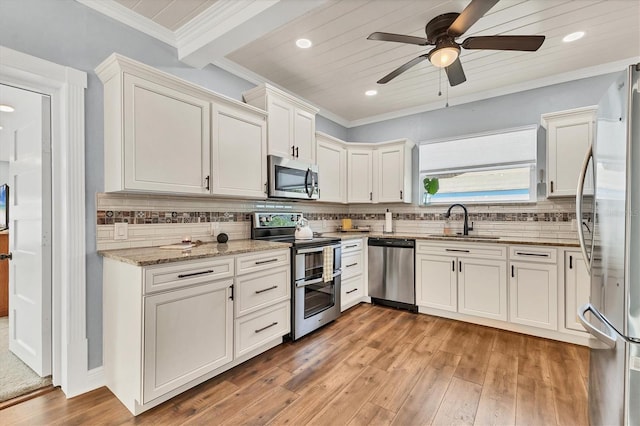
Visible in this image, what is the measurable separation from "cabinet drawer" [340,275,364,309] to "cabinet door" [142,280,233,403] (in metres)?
1.58

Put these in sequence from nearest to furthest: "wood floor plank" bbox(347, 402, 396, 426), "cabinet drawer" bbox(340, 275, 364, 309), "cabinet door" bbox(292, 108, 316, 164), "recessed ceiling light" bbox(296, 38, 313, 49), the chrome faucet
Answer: "wood floor plank" bbox(347, 402, 396, 426), "recessed ceiling light" bbox(296, 38, 313, 49), "cabinet door" bbox(292, 108, 316, 164), "cabinet drawer" bbox(340, 275, 364, 309), the chrome faucet

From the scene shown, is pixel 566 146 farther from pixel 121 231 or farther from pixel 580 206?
pixel 121 231

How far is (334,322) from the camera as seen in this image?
10.4 feet

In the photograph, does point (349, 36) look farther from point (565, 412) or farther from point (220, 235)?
point (565, 412)

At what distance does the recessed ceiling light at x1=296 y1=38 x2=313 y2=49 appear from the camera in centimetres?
253

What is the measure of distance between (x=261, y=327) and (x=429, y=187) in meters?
2.82

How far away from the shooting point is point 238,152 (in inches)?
102

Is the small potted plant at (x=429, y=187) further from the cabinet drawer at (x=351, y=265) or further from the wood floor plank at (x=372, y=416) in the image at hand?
the wood floor plank at (x=372, y=416)

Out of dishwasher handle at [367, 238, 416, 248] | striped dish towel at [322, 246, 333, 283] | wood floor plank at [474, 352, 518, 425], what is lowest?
wood floor plank at [474, 352, 518, 425]

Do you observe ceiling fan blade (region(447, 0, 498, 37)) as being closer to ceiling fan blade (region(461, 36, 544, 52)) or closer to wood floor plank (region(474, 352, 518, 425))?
ceiling fan blade (region(461, 36, 544, 52))

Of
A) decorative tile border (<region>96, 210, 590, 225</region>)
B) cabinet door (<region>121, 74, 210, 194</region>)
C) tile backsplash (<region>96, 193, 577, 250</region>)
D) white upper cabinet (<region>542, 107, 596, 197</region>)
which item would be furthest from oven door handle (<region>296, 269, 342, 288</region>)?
white upper cabinet (<region>542, 107, 596, 197</region>)

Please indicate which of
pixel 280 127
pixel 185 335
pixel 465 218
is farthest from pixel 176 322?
pixel 465 218

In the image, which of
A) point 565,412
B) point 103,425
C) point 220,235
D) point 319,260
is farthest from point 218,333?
point 565,412

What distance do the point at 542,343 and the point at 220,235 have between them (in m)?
3.12
